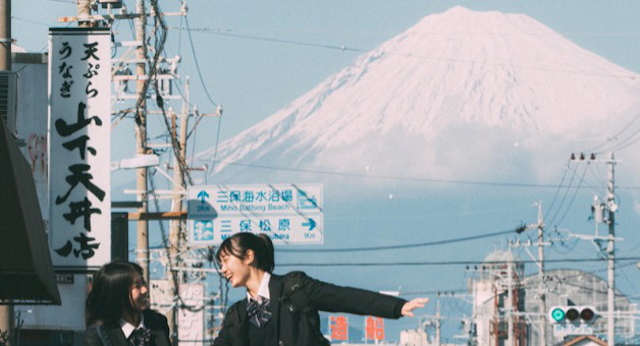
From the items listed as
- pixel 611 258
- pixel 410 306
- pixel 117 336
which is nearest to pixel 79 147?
pixel 117 336

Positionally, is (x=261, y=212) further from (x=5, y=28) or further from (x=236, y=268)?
(x=236, y=268)

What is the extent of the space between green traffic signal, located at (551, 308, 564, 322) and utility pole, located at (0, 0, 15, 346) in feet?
69.5

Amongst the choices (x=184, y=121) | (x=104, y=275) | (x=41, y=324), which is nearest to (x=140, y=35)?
(x=41, y=324)

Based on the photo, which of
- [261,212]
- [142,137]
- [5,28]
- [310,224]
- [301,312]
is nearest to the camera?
[301,312]

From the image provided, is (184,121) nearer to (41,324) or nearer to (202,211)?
(202,211)

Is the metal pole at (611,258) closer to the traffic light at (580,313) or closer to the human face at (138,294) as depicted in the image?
the traffic light at (580,313)

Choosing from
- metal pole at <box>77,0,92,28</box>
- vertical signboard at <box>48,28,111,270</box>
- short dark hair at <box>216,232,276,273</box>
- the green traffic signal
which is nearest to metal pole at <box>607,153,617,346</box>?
the green traffic signal

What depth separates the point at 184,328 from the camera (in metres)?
54.5

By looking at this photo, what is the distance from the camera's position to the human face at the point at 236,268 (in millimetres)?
7262

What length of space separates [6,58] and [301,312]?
7.71 metres

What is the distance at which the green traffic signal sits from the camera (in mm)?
32688

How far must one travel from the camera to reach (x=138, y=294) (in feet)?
24.0

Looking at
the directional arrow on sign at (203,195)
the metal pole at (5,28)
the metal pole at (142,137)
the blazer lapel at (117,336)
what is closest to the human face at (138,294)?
the blazer lapel at (117,336)

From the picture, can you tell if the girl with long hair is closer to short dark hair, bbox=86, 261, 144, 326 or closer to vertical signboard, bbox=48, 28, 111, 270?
short dark hair, bbox=86, 261, 144, 326
